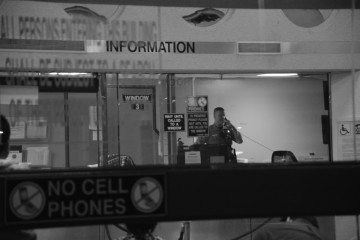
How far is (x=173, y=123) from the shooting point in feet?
3.25

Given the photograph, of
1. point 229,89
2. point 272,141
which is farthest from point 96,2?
point 229,89

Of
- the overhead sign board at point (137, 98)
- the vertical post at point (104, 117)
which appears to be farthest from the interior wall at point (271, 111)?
the vertical post at point (104, 117)

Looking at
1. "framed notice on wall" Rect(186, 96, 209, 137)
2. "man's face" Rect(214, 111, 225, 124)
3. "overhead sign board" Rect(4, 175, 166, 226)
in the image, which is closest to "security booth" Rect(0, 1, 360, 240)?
"overhead sign board" Rect(4, 175, 166, 226)

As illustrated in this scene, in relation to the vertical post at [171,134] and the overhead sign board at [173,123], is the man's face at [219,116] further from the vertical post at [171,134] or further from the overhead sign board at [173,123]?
the vertical post at [171,134]

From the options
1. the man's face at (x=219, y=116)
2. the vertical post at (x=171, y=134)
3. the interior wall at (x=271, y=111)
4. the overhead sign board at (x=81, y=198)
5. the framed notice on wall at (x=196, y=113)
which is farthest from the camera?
the man's face at (x=219, y=116)

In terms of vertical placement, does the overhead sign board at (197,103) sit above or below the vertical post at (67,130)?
above

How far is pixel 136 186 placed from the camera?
0.66m

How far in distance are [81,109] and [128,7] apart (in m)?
0.19

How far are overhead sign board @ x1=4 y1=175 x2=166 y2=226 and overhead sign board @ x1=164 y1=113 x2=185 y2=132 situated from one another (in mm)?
242

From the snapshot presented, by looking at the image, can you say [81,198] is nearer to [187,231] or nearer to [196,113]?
[187,231]

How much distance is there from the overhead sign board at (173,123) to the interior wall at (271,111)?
1.0 inches

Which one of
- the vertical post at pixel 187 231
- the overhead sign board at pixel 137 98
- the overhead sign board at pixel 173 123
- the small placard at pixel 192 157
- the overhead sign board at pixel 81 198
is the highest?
the overhead sign board at pixel 137 98

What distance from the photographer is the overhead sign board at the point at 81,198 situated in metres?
0.64

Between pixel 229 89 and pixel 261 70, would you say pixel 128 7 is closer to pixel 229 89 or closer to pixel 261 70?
pixel 261 70
